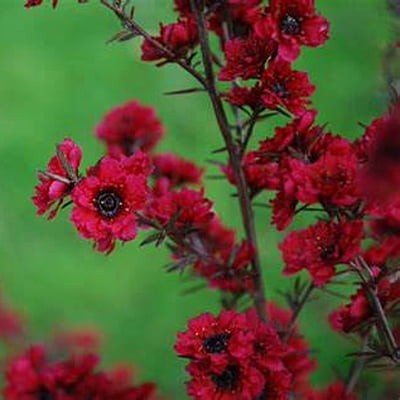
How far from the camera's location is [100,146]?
293 centimetres

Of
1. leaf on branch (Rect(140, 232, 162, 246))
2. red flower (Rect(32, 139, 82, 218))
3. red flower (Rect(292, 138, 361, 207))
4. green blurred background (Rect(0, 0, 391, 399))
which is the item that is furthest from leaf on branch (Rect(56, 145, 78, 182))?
green blurred background (Rect(0, 0, 391, 399))

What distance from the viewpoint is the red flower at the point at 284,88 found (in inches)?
40.4

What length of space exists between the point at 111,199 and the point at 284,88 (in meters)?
0.22

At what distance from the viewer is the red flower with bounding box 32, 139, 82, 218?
977 millimetres

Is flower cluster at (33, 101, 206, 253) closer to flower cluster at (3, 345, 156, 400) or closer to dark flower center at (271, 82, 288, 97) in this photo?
dark flower center at (271, 82, 288, 97)

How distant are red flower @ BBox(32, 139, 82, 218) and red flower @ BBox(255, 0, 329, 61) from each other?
0.23 metres

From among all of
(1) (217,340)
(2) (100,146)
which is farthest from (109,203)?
(2) (100,146)

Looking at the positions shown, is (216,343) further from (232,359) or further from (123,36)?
(123,36)

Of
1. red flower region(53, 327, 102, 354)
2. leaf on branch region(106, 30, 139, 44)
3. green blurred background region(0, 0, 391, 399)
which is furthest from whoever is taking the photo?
green blurred background region(0, 0, 391, 399)

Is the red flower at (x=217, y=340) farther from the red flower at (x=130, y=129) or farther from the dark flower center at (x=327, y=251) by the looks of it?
the red flower at (x=130, y=129)

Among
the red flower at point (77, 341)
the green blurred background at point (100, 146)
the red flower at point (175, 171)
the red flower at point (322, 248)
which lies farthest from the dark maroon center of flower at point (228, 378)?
the green blurred background at point (100, 146)

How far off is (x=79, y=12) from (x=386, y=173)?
3.04 metres

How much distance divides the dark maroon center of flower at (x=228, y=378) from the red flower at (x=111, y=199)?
0.17m

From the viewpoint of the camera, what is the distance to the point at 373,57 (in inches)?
124
